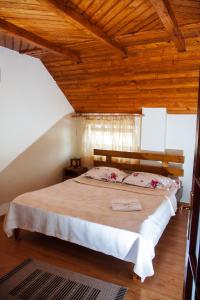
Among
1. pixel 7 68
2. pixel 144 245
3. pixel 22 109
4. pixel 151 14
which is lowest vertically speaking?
pixel 144 245

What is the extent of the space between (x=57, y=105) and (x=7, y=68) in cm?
118

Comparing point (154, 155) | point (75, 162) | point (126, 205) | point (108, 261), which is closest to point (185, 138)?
point (154, 155)

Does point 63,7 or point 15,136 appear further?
point 15,136

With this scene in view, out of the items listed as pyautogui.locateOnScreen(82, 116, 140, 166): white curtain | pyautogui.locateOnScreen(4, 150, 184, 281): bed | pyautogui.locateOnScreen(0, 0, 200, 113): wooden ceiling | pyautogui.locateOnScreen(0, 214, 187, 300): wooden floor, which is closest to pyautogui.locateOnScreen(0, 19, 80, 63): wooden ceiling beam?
pyautogui.locateOnScreen(0, 0, 200, 113): wooden ceiling

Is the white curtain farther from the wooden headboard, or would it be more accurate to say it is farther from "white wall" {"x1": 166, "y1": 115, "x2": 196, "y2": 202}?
"white wall" {"x1": 166, "y1": 115, "x2": 196, "y2": 202}

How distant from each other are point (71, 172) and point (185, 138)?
2191mm

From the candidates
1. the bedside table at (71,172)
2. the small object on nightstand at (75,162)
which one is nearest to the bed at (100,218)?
the bedside table at (71,172)

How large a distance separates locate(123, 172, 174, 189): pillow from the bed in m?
0.10

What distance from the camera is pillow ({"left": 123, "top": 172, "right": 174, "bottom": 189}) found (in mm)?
3408

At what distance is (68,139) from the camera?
4.77 m

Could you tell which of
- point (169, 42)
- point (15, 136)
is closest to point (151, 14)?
point (169, 42)

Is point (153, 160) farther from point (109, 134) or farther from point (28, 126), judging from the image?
point (28, 126)

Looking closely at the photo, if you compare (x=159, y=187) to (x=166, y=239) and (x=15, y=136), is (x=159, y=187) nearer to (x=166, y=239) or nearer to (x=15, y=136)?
(x=166, y=239)

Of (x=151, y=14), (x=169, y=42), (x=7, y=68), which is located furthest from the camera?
(x=7, y=68)
